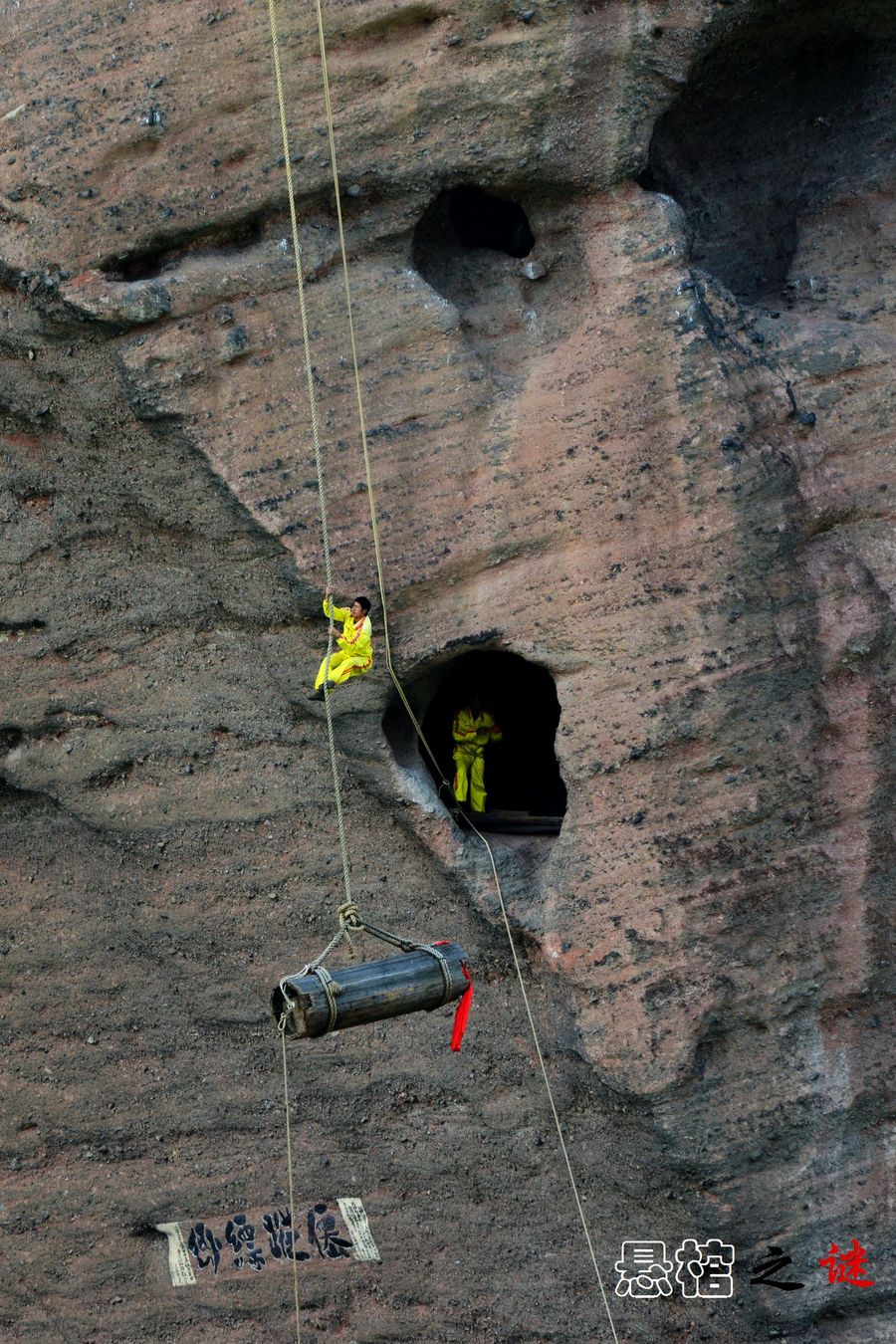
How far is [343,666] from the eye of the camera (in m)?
7.43

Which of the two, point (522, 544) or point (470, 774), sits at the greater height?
point (522, 544)

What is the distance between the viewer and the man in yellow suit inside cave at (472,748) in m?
8.41

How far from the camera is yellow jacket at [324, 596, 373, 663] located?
7346mm

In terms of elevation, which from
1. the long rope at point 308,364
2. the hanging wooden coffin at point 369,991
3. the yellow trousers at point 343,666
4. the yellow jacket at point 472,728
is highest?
the long rope at point 308,364

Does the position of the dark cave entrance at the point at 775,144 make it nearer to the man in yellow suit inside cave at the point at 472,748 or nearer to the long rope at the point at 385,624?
the long rope at the point at 385,624

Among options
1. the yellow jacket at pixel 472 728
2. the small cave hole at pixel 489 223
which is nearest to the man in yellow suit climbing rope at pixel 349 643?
the yellow jacket at pixel 472 728

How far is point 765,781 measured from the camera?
7449 mm

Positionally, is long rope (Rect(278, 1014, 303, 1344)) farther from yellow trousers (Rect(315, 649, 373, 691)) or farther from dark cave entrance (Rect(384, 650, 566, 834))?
yellow trousers (Rect(315, 649, 373, 691))

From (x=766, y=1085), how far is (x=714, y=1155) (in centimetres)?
41

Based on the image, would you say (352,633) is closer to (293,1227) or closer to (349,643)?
(349,643)

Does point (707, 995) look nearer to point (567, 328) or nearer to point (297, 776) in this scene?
point (297, 776)

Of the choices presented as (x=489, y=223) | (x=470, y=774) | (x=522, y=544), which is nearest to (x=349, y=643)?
(x=522, y=544)

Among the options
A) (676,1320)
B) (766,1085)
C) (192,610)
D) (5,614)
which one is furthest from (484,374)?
(676,1320)

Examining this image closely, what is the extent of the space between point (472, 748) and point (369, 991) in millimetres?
2379
